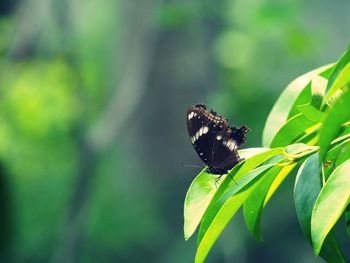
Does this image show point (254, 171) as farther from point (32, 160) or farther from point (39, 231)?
point (39, 231)

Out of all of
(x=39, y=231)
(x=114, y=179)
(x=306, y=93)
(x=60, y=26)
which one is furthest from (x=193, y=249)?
(x=306, y=93)

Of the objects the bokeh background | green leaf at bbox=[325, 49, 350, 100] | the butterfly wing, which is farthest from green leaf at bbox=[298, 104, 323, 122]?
the bokeh background

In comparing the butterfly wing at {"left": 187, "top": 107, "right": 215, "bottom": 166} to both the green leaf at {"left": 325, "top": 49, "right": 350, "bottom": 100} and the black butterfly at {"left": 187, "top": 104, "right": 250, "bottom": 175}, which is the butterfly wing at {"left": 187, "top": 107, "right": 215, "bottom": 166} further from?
the green leaf at {"left": 325, "top": 49, "right": 350, "bottom": 100}

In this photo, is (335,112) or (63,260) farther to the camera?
(63,260)

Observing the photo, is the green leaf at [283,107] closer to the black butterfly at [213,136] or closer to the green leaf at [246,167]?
the black butterfly at [213,136]

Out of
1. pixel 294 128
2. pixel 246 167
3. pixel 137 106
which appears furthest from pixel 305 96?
pixel 137 106

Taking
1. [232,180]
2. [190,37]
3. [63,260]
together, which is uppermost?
[232,180]
